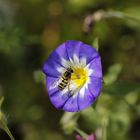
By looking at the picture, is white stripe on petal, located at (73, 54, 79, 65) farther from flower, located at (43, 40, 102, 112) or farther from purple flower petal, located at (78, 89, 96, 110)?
purple flower petal, located at (78, 89, 96, 110)

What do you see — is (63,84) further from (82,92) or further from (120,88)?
(120,88)

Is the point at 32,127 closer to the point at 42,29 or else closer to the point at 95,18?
the point at 42,29

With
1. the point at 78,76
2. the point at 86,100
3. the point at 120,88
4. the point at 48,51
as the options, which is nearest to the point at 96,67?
the point at 86,100

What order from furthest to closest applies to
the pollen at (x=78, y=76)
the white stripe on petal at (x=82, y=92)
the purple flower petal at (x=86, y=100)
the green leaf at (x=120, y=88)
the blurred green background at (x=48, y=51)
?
the blurred green background at (x=48, y=51)
the green leaf at (x=120, y=88)
the pollen at (x=78, y=76)
the white stripe on petal at (x=82, y=92)
the purple flower petal at (x=86, y=100)

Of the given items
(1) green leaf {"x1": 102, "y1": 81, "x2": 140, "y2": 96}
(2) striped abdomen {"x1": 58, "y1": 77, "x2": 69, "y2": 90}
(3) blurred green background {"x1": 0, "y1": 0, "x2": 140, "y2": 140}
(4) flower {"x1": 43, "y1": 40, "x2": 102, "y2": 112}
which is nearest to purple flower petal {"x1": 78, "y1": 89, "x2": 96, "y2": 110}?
(4) flower {"x1": 43, "y1": 40, "x2": 102, "y2": 112}

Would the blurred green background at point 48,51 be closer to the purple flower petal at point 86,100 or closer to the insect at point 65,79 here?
the insect at point 65,79

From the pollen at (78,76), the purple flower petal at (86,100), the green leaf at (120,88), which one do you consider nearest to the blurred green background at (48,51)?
the green leaf at (120,88)

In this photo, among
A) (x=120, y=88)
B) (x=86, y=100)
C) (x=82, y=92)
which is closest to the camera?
(x=86, y=100)

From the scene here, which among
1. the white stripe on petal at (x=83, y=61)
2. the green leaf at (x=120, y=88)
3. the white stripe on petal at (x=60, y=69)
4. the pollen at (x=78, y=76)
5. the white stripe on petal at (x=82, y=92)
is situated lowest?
the green leaf at (x=120, y=88)
